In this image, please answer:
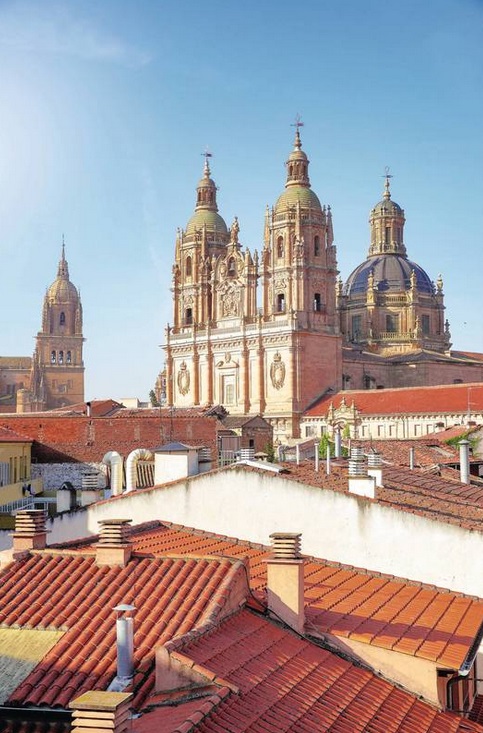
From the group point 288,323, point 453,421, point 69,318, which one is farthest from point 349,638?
point 69,318

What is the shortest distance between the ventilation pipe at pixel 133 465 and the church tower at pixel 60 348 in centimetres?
13934

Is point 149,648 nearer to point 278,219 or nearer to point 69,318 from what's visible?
point 278,219

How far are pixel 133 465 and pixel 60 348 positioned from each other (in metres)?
151

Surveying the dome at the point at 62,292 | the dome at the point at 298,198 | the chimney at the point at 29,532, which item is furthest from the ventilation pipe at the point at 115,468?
the dome at the point at 62,292

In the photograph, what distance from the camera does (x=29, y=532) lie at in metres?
14.1

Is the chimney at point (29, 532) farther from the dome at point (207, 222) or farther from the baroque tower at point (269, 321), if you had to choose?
the dome at point (207, 222)

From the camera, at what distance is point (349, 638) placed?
12391mm

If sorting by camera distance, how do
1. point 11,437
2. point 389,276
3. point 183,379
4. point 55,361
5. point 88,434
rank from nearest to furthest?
point 11,437
point 88,434
point 183,379
point 389,276
point 55,361

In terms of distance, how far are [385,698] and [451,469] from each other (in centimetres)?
2190

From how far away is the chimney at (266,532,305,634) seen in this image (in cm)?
1235

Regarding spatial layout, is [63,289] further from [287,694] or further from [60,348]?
[287,694]

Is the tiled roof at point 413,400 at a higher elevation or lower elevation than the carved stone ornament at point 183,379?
lower

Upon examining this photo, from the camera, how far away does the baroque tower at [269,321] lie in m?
84.2

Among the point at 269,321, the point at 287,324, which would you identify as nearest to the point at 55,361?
the point at 269,321
